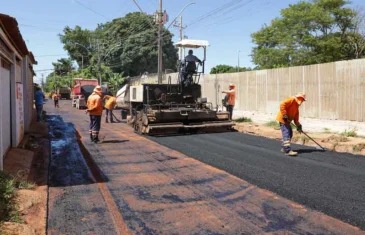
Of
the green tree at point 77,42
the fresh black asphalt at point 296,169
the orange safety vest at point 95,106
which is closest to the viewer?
the fresh black asphalt at point 296,169

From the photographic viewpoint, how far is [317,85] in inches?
569

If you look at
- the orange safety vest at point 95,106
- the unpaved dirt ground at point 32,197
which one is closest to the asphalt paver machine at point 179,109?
the orange safety vest at point 95,106

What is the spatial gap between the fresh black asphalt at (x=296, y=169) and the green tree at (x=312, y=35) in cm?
2305

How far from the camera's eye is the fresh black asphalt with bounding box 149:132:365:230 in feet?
15.7

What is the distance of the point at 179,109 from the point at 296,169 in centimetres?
551

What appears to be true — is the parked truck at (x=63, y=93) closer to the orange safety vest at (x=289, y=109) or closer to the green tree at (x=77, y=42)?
the green tree at (x=77, y=42)

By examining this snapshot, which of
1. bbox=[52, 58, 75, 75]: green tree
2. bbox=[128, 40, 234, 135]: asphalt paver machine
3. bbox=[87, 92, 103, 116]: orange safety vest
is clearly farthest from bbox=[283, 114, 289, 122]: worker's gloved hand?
bbox=[52, 58, 75, 75]: green tree

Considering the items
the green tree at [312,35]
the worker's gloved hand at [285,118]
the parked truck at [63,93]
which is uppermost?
the green tree at [312,35]

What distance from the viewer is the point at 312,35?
103 feet

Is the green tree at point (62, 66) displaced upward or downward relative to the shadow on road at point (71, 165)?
upward

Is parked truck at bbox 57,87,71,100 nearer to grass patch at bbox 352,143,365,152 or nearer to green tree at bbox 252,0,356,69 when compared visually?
green tree at bbox 252,0,356,69

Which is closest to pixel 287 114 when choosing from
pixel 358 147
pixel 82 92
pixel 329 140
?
pixel 358 147

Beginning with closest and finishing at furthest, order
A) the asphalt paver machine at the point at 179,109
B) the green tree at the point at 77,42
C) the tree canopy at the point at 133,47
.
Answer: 1. the asphalt paver machine at the point at 179,109
2. the tree canopy at the point at 133,47
3. the green tree at the point at 77,42

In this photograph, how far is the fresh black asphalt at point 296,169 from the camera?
4.79 metres
